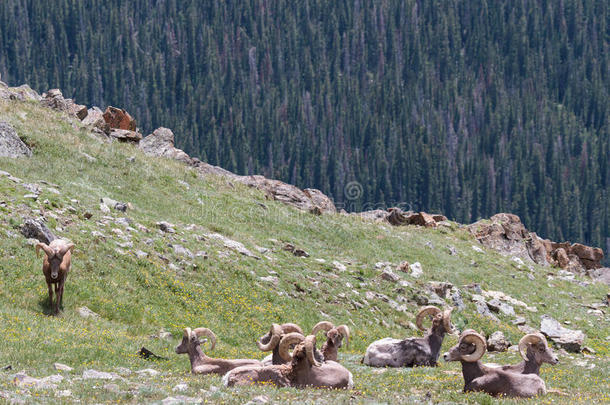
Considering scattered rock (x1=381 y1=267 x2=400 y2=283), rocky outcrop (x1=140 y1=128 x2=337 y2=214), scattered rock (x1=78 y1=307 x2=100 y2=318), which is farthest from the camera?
rocky outcrop (x1=140 y1=128 x2=337 y2=214)

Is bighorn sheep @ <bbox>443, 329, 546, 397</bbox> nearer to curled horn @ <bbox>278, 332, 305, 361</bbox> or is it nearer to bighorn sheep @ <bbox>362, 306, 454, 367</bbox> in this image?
curled horn @ <bbox>278, 332, 305, 361</bbox>

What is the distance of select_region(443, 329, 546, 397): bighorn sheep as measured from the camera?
1515 cm

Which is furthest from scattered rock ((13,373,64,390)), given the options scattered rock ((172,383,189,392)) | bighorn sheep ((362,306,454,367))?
bighorn sheep ((362,306,454,367))

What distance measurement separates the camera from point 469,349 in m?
15.7

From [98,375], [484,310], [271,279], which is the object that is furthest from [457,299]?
[98,375]

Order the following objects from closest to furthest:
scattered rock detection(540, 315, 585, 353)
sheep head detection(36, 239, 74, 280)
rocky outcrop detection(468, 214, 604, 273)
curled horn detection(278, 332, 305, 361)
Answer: curled horn detection(278, 332, 305, 361)
sheep head detection(36, 239, 74, 280)
scattered rock detection(540, 315, 585, 353)
rocky outcrop detection(468, 214, 604, 273)

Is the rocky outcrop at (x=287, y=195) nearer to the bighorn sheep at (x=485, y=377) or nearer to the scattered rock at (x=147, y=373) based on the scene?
the scattered rock at (x=147, y=373)

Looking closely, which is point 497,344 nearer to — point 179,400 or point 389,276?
point 389,276

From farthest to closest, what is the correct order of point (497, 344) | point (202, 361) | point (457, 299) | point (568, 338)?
1. point (457, 299)
2. point (568, 338)
3. point (497, 344)
4. point (202, 361)

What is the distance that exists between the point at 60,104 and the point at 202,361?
3816 centimetres

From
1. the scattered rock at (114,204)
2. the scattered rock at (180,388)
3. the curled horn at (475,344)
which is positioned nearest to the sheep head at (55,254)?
the scattered rock at (180,388)

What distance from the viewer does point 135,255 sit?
2688cm

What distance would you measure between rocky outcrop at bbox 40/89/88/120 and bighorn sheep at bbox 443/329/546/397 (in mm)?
41661

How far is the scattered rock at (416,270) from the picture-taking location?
3912cm
